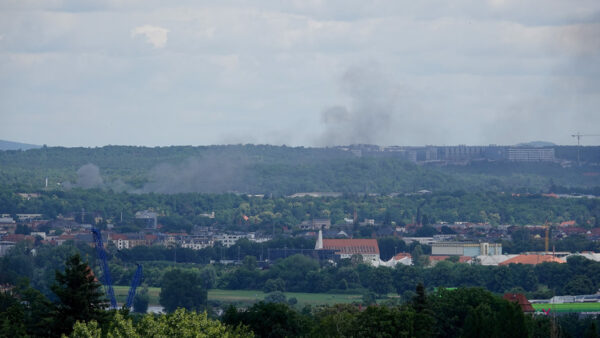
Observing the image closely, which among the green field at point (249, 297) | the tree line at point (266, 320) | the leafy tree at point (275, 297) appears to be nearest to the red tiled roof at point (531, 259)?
the green field at point (249, 297)

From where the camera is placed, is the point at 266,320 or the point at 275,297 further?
the point at 275,297

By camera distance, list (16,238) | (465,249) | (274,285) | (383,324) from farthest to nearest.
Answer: (465,249) → (16,238) → (274,285) → (383,324)

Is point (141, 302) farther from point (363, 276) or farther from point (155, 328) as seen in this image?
point (155, 328)

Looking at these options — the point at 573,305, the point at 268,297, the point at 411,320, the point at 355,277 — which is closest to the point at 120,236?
the point at 355,277

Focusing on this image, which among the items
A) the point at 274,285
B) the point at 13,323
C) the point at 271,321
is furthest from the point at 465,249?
the point at 13,323

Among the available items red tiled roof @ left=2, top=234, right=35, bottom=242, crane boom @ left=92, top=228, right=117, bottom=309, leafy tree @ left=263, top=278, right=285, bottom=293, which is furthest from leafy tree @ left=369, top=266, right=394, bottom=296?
red tiled roof @ left=2, top=234, right=35, bottom=242

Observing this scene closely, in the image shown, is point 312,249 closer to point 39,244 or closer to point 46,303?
point 39,244

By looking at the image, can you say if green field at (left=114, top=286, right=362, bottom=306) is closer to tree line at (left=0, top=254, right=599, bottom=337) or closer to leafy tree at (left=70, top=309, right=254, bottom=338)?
tree line at (left=0, top=254, right=599, bottom=337)
